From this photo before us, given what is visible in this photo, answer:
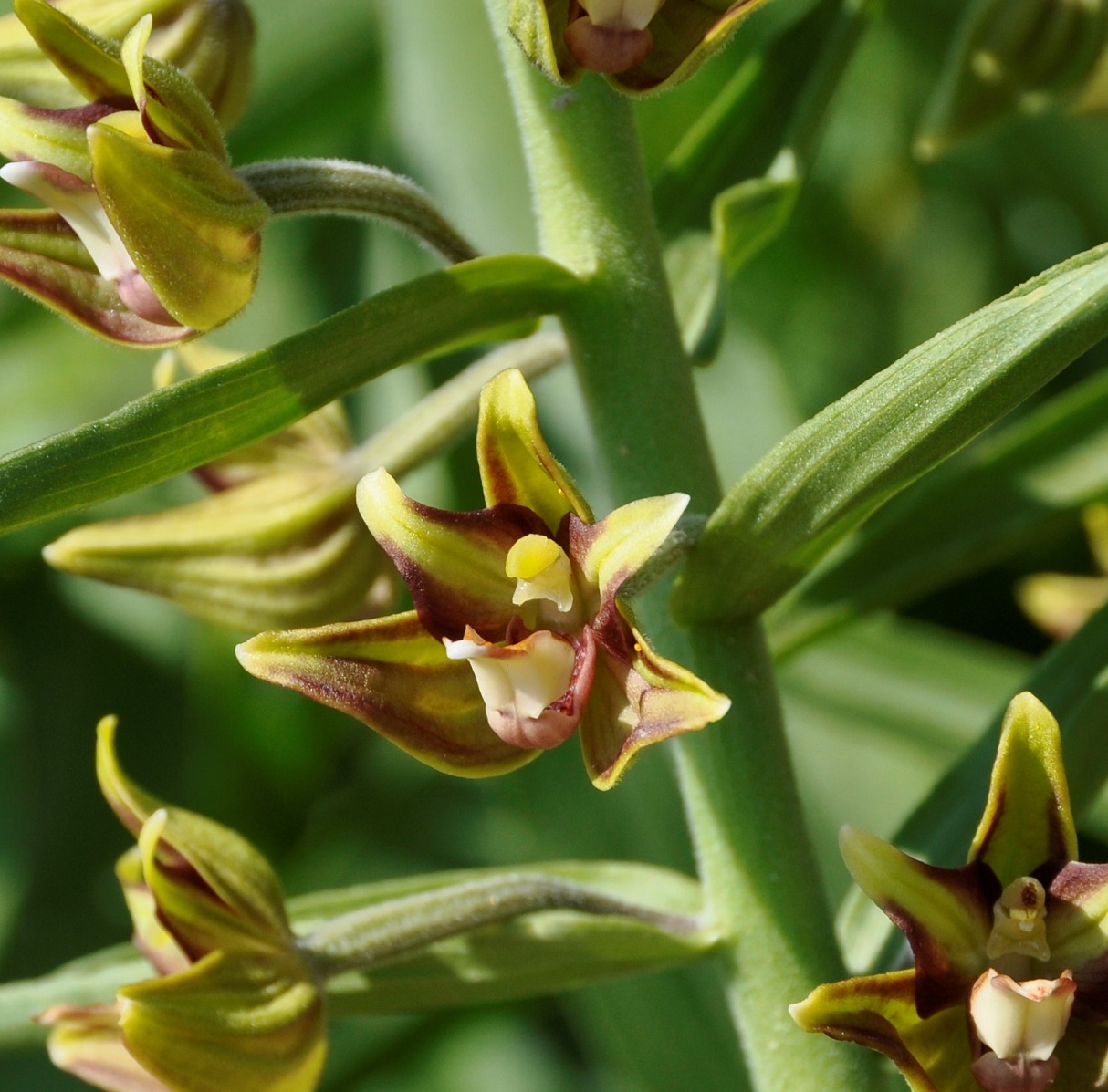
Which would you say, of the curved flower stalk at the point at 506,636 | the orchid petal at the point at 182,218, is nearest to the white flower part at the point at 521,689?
the curved flower stalk at the point at 506,636

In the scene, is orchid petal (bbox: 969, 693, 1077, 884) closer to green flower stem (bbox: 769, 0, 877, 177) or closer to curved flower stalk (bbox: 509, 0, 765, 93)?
curved flower stalk (bbox: 509, 0, 765, 93)

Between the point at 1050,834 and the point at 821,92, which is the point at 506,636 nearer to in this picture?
the point at 1050,834

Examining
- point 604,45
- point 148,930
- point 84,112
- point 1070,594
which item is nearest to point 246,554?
point 148,930

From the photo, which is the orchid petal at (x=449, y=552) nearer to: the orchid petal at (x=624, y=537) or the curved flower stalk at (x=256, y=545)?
the orchid petal at (x=624, y=537)

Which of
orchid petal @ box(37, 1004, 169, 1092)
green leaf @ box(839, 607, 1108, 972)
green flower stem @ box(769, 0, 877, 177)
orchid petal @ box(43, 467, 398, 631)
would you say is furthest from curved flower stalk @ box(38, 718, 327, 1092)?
green flower stem @ box(769, 0, 877, 177)

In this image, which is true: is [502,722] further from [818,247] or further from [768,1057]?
[818,247]

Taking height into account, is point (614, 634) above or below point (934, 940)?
above
